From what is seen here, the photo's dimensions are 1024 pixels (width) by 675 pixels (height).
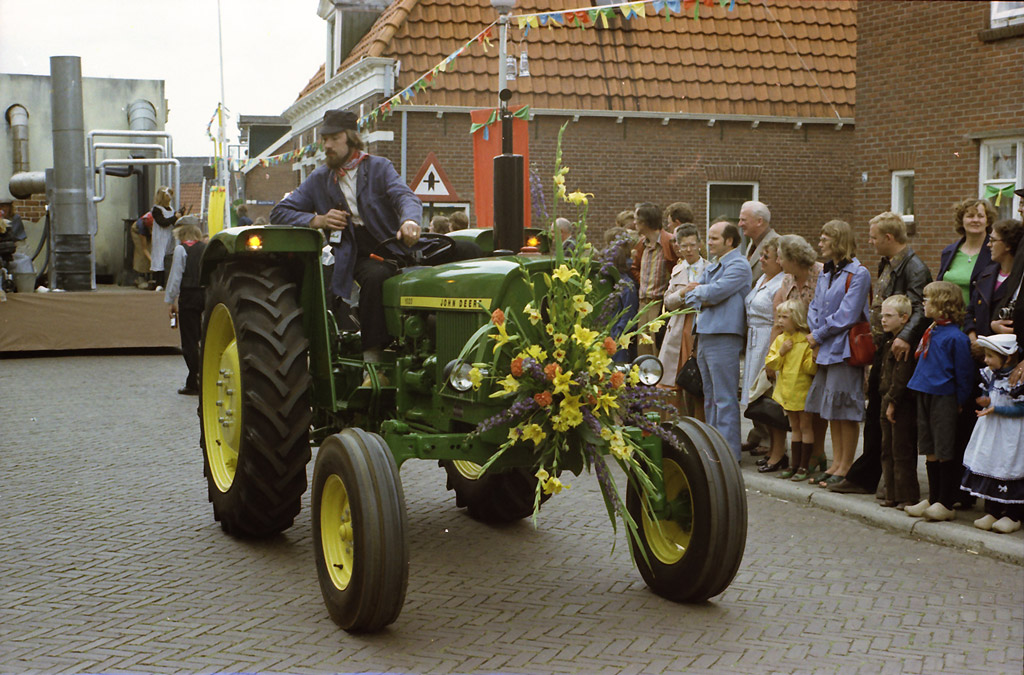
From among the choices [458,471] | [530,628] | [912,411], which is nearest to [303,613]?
[530,628]

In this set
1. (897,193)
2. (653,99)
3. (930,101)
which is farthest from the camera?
(653,99)

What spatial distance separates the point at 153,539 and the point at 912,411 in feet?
14.3

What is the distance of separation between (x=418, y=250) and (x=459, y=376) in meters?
1.41

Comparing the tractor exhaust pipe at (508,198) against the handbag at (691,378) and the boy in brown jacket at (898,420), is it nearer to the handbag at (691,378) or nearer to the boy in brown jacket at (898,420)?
the boy in brown jacket at (898,420)

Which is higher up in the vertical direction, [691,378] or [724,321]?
[724,321]

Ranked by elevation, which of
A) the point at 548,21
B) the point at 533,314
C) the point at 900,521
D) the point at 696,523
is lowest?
the point at 900,521

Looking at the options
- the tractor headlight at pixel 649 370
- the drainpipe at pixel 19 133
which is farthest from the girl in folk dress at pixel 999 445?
the drainpipe at pixel 19 133

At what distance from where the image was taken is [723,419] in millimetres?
8445

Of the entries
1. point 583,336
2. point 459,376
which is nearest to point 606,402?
point 583,336

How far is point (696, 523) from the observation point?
5.05 m

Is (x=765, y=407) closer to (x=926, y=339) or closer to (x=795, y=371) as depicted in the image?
(x=795, y=371)

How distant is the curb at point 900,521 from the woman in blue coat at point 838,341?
242mm

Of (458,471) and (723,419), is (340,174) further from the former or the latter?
(723,419)

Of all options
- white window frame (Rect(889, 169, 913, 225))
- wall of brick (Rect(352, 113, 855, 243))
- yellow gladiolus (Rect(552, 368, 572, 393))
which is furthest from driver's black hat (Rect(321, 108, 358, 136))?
wall of brick (Rect(352, 113, 855, 243))
